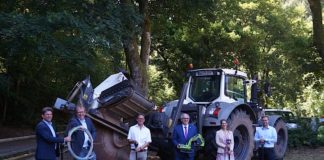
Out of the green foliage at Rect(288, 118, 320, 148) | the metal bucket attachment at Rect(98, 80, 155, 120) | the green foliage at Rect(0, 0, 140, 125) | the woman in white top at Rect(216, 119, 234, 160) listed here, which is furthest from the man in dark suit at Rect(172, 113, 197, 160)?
the green foliage at Rect(288, 118, 320, 148)

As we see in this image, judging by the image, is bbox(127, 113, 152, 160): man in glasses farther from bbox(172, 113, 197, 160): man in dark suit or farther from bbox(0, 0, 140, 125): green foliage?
bbox(0, 0, 140, 125): green foliage

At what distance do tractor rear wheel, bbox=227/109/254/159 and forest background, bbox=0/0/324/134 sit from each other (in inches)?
139

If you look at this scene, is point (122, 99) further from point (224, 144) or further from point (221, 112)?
point (221, 112)

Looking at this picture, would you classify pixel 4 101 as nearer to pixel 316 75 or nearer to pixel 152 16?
pixel 152 16

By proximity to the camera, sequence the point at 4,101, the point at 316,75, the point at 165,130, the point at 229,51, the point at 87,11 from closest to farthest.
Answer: the point at 165,130 → the point at 87,11 → the point at 316,75 → the point at 4,101 → the point at 229,51

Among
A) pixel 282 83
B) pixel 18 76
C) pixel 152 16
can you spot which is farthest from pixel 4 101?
pixel 282 83

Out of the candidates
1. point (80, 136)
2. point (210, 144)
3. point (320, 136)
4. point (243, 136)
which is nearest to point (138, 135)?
point (80, 136)

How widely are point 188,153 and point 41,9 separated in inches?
252

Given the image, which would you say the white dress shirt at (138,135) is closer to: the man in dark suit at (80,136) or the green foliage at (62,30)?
the man in dark suit at (80,136)

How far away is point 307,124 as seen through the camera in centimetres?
1955

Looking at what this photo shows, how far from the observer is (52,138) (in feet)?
26.1

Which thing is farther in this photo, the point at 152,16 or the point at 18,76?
the point at 18,76

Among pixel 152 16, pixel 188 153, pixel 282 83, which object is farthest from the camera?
pixel 282 83

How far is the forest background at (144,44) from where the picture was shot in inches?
476
